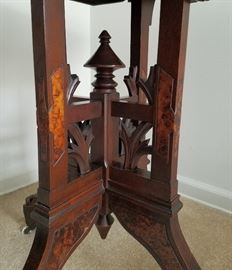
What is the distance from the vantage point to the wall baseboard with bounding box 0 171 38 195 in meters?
1.36

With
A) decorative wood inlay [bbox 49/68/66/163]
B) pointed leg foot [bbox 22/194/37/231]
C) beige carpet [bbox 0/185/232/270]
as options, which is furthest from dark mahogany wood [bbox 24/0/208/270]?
pointed leg foot [bbox 22/194/37/231]


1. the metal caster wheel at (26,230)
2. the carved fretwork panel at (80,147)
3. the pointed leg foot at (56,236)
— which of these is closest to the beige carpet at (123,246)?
the metal caster wheel at (26,230)

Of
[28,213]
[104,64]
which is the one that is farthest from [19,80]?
[104,64]

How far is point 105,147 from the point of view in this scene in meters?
0.73

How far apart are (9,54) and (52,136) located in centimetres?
86

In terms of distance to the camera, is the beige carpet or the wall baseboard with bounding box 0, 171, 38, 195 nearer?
the beige carpet

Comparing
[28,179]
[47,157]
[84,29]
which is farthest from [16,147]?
[47,157]

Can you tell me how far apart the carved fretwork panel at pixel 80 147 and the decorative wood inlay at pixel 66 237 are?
113 millimetres

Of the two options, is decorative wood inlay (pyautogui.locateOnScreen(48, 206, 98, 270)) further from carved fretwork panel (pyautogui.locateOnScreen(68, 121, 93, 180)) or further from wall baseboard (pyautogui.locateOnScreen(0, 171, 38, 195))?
wall baseboard (pyautogui.locateOnScreen(0, 171, 38, 195))

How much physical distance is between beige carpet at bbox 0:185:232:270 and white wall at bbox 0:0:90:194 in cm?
25

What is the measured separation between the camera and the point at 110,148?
747 mm

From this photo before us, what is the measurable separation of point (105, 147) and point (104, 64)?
0.22m

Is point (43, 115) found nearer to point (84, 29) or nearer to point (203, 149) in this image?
point (203, 149)

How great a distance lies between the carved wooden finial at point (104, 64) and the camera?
0.69 m
